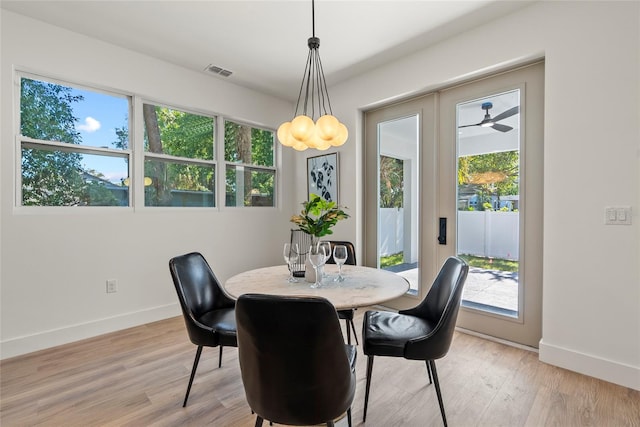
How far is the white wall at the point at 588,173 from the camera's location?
1922mm

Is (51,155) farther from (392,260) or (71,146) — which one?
(392,260)

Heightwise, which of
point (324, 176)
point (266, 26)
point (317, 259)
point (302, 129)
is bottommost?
point (317, 259)

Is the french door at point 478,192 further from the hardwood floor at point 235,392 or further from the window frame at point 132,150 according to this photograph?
the window frame at point 132,150

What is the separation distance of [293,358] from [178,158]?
2978 mm

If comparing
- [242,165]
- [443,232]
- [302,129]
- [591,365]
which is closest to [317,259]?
[302,129]

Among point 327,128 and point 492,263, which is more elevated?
point 327,128

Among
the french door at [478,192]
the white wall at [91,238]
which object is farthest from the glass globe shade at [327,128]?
the white wall at [91,238]

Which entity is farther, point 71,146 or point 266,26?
point 71,146

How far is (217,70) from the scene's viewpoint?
3.38 meters

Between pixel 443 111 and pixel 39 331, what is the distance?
4072mm

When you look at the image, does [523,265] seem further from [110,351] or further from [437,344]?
[110,351]

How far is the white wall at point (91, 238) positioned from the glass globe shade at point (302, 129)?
1.98 metres

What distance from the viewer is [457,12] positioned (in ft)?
7.74

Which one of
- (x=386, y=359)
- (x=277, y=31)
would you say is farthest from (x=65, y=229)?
(x=386, y=359)
